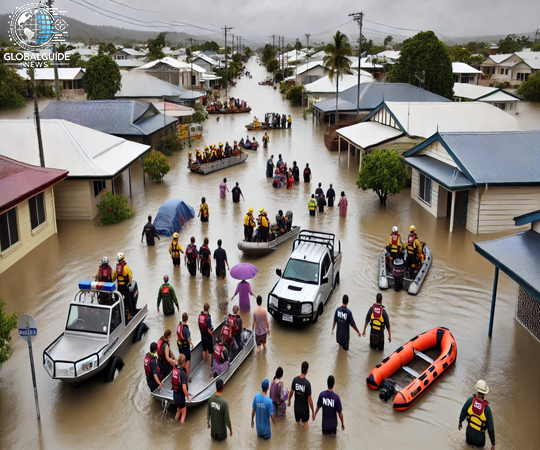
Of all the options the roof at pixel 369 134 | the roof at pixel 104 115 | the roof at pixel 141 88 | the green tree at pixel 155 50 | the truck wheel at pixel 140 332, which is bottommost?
the truck wheel at pixel 140 332

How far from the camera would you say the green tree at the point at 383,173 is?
25.4 meters

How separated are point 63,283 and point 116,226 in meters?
6.00

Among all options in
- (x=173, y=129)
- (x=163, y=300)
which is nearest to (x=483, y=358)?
(x=163, y=300)

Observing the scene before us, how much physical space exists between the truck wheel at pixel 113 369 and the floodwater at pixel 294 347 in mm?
162

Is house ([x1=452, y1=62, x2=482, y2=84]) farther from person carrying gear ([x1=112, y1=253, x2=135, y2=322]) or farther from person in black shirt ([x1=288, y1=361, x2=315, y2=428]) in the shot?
person in black shirt ([x1=288, y1=361, x2=315, y2=428])

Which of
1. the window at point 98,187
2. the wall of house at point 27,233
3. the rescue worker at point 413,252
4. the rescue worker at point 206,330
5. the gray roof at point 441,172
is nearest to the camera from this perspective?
the rescue worker at point 206,330

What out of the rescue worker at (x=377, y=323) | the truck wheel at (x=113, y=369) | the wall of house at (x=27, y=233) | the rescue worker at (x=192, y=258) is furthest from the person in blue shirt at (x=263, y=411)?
the wall of house at (x=27, y=233)

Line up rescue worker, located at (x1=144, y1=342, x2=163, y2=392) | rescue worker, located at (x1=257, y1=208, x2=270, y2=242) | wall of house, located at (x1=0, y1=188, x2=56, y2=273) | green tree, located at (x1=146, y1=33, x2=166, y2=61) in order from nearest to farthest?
rescue worker, located at (x1=144, y1=342, x2=163, y2=392) → wall of house, located at (x1=0, y1=188, x2=56, y2=273) → rescue worker, located at (x1=257, y1=208, x2=270, y2=242) → green tree, located at (x1=146, y1=33, x2=166, y2=61)

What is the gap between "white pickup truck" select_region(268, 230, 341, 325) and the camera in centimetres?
1421

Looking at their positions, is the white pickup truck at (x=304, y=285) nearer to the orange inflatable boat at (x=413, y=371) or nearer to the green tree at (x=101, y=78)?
the orange inflatable boat at (x=413, y=371)

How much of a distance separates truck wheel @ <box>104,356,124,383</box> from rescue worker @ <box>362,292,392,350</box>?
5803 mm

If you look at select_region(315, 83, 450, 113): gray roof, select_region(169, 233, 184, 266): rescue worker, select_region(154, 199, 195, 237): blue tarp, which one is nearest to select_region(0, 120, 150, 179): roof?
select_region(154, 199, 195, 237): blue tarp

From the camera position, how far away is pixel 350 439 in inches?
410

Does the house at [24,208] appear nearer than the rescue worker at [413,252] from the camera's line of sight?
No
